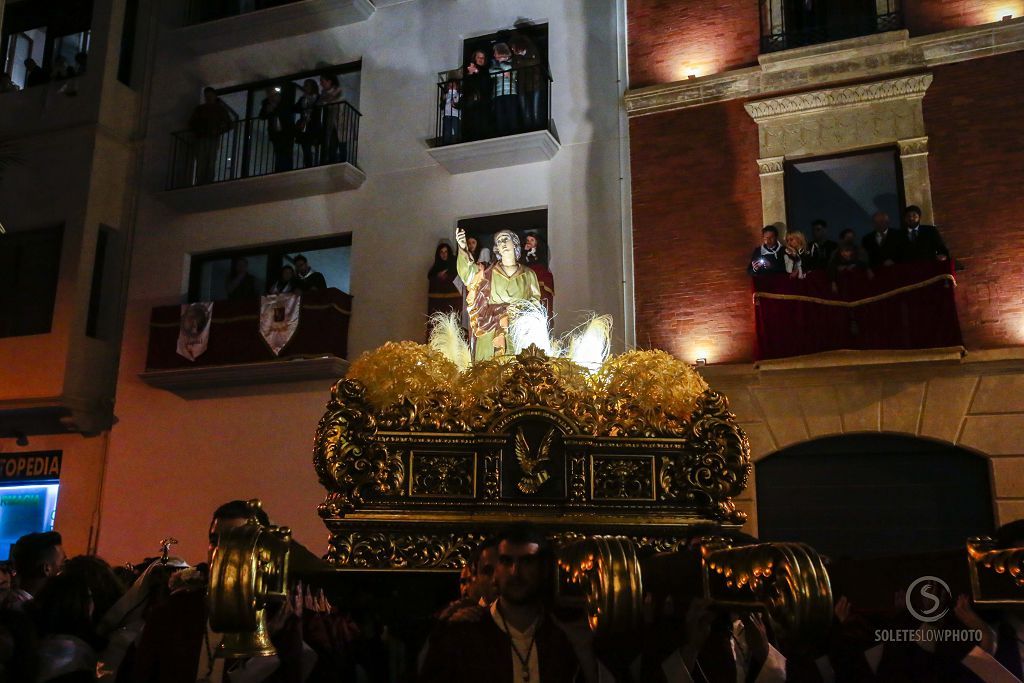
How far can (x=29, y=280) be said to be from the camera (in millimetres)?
13203

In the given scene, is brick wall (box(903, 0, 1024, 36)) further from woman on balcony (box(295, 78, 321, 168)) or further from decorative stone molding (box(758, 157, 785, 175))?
woman on balcony (box(295, 78, 321, 168))

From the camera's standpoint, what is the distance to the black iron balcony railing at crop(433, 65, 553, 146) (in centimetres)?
1160

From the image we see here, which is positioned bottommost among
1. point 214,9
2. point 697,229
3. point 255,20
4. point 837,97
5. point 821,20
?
point 697,229

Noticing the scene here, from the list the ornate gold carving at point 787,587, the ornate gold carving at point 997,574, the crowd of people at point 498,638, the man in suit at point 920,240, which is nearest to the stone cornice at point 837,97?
the man in suit at point 920,240

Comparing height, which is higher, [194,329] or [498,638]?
[194,329]

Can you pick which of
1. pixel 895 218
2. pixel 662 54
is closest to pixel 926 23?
pixel 895 218

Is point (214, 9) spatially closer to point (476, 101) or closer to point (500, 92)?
point (476, 101)

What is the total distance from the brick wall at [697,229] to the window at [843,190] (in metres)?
0.62

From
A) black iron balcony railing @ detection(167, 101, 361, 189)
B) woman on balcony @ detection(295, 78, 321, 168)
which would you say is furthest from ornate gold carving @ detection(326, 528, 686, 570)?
woman on balcony @ detection(295, 78, 321, 168)

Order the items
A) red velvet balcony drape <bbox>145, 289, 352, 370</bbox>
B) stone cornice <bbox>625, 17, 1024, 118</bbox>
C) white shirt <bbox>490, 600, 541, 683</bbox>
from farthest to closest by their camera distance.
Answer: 1. red velvet balcony drape <bbox>145, 289, 352, 370</bbox>
2. stone cornice <bbox>625, 17, 1024, 118</bbox>
3. white shirt <bbox>490, 600, 541, 683</bbox>

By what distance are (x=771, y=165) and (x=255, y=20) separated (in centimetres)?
772

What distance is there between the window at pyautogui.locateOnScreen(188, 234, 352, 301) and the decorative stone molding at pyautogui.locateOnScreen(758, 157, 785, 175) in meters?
5.54

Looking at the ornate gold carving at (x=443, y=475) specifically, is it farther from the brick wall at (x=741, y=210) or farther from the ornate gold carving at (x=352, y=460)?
the brick wall at (x=741, y=210)

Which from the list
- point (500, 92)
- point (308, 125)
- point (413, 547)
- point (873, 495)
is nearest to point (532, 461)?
point (413, 547)
